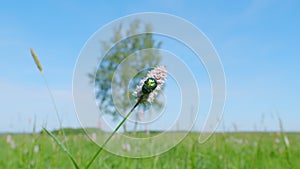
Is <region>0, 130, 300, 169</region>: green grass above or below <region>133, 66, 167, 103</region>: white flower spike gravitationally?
above

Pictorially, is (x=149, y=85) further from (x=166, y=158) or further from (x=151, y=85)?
(x=166, y=158)

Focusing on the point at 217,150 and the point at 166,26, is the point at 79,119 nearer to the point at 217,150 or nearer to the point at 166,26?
the point at 166,26

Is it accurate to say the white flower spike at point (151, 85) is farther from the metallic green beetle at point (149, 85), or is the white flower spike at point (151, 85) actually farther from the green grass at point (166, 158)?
the green grass at point (166, 158)

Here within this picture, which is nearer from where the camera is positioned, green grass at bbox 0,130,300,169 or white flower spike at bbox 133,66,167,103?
white flower spike at bbox 133,66,167,103

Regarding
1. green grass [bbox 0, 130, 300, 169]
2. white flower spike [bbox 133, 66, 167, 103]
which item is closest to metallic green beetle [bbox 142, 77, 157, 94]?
white flower spike [bbox 133, 66, 167, 103]

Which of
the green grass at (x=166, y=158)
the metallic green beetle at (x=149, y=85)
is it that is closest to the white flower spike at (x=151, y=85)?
the metallic green beetle at (x=149, y=85)

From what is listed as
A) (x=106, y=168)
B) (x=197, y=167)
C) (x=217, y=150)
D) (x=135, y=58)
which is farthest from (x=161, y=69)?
(x=217, y=150)

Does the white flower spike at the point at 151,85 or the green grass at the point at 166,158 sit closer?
the white flower spike at the point at 151,85

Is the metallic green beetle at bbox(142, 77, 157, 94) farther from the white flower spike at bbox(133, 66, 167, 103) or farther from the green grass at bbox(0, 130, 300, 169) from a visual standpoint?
the green grass at bbox(0, 130, 300, 169)
